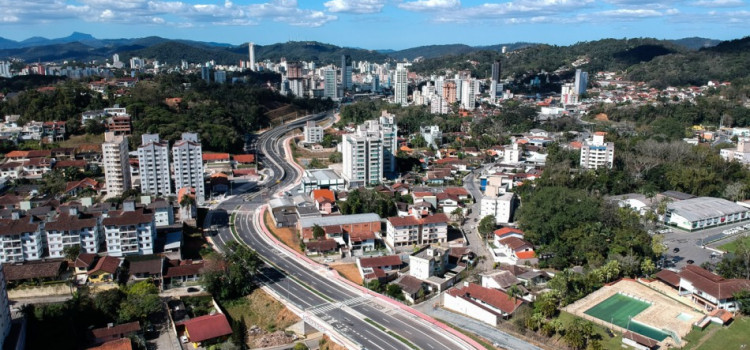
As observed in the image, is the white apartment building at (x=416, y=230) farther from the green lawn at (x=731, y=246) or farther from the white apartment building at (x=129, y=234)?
the green lawn at (x=731, y=246)

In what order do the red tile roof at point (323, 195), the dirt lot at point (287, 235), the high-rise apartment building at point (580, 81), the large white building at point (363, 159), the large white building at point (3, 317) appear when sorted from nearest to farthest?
the large white building at point (3, 317)
the dirt lot at point (287, 235)
the red tile roof at point (323, 195)
the large white building at point (363, 159)
the high-rise apartment building at point (580, 81)

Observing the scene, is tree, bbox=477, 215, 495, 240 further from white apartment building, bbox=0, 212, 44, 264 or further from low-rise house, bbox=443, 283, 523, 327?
white apartment building, bbox=0, 212, 44, 264

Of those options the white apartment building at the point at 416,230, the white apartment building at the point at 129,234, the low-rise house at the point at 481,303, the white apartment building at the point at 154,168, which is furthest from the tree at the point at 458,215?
the white apartment building at the point at 154,168

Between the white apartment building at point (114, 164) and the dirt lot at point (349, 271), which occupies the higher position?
the white apartment building at point (114, 164)

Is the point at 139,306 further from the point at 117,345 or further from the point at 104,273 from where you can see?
the point at 104,273

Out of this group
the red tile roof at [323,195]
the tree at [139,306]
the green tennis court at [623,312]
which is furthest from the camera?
the red tile roof at [323,195]

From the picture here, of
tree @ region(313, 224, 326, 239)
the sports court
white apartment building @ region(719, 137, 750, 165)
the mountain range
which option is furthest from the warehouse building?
the mountain range
